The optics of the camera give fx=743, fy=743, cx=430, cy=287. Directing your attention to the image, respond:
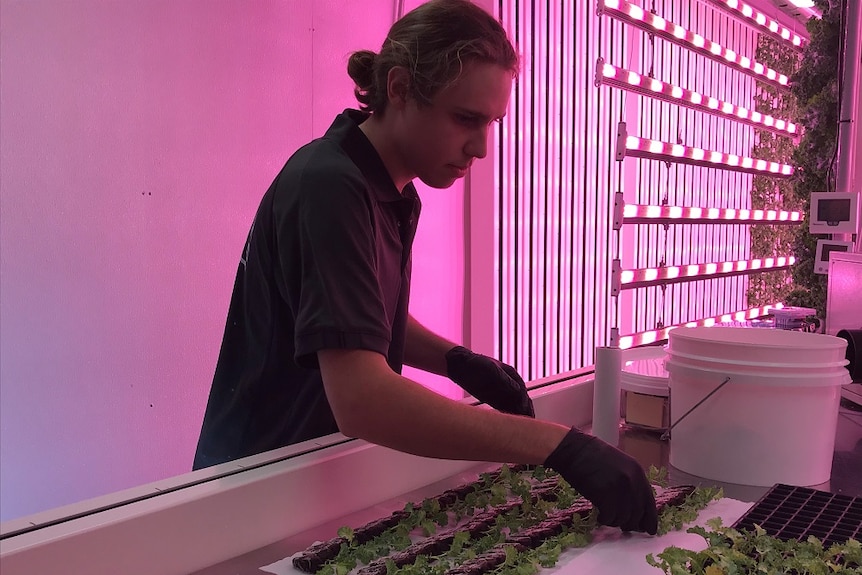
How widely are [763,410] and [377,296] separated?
792 mm

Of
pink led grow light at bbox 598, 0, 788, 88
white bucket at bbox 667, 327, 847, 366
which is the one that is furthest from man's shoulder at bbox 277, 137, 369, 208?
pink led grow light at bbox 598, 0, 788, 88

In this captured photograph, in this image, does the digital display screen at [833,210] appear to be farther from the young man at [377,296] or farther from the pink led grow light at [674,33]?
the young man at [377,296]

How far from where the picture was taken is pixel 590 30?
416 cm

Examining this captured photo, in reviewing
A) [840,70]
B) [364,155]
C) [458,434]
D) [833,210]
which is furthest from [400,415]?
[840,70]

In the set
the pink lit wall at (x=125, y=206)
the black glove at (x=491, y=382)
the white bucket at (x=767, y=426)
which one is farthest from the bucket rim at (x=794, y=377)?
the pink lit wall at (x=125, y=206)

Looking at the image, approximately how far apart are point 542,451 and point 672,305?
11.8ft

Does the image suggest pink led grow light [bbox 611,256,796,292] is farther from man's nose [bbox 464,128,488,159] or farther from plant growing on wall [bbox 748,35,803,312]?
man's nose [bbox 464,128,488,159]

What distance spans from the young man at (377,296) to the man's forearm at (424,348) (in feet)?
0.20

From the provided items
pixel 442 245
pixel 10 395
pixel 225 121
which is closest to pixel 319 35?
pixel 225 121

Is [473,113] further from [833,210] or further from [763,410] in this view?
[833,210]

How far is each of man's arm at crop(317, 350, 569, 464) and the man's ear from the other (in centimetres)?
48

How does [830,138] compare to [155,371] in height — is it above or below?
above

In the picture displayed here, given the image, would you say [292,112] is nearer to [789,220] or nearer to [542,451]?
[542,451]

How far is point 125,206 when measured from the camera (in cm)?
257
